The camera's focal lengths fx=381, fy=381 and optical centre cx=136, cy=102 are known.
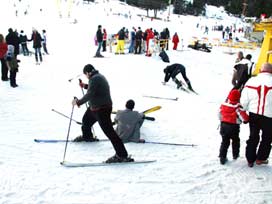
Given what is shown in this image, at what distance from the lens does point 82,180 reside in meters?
5.60

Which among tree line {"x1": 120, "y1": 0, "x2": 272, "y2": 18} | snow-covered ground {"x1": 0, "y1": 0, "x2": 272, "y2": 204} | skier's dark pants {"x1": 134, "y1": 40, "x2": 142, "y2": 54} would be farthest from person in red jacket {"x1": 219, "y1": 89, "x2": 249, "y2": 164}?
tree line {"x1": 120, "y1": 0, "x2": 272, "y2": 18}

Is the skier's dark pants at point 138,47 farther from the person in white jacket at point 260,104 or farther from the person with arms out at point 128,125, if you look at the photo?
the person in white jacket at point 260,104

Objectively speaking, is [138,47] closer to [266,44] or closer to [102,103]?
[266,44]

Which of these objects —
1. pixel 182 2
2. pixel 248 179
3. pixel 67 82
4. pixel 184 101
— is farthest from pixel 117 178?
pixel 182 2

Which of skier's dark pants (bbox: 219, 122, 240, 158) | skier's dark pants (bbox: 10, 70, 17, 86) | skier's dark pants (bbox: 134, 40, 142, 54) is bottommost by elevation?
skier's dark pants (bbox: 219, 122, 240, 158)

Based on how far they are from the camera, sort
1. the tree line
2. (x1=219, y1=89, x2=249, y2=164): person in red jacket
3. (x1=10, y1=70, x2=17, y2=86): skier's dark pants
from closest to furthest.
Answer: (x1=219, y1=89, x2=249, y2=164): person in red jacket, (x1=10, y1=70, x2=17, y2=86): skier's dark pants, the tree line

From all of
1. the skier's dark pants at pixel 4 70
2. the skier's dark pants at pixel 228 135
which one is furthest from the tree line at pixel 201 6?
the skier's dark pants at pixel 228 135

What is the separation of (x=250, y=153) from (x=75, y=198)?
3039mm

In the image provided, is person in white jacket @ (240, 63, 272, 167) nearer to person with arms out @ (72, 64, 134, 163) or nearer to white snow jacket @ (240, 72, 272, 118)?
white snow jacket @ (240, 72, 272, 118)

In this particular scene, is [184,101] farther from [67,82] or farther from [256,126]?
[256,126]

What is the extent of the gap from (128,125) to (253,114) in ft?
8.04

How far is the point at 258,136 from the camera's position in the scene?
620cm

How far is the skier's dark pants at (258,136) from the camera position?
604cm

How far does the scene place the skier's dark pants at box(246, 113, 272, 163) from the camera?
604cm
